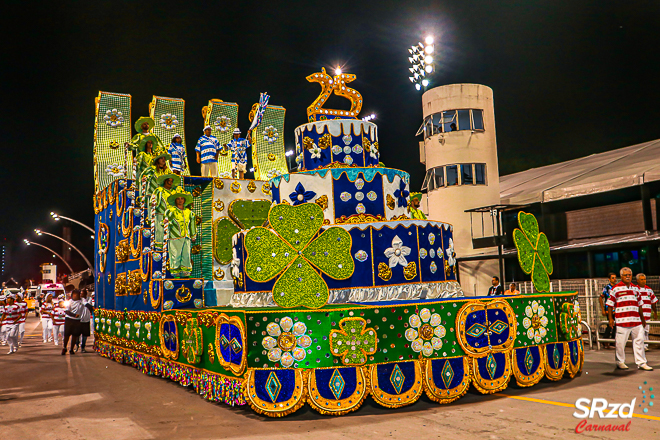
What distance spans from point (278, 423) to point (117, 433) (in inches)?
75.3

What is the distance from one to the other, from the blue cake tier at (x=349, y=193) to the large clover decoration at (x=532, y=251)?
2382 mm

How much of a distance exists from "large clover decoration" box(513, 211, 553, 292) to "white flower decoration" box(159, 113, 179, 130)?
33.0 ft

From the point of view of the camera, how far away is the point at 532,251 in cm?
1014

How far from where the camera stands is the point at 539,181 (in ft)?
83.9

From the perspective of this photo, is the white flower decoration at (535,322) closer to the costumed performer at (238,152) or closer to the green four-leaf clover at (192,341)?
the green four-leaf clover at (192,341)

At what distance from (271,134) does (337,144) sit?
5832 millimetres

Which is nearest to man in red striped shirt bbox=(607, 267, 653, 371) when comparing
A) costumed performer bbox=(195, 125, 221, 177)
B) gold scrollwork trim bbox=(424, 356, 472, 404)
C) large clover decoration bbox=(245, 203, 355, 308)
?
gold scrollwork trim bbox=(424, 356, 472, 404)

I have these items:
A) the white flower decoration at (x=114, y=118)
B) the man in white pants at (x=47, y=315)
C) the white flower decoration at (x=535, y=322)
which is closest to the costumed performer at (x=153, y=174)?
the white flower decoration at (x=114, y=118)

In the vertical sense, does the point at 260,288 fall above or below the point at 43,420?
above

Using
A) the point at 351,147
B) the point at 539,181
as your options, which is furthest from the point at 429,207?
the point at 351,147

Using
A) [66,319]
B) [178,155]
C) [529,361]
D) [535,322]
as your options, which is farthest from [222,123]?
[529,361]

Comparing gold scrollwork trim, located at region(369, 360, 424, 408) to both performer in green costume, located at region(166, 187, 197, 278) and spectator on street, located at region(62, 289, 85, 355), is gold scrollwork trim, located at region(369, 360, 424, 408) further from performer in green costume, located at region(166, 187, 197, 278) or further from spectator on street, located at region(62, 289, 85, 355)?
spectator on street, located at region(62, 289, 85, 355)

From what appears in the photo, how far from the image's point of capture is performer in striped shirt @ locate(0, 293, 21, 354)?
1695 centimetres

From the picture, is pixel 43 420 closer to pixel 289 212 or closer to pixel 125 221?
pixel 289 212
